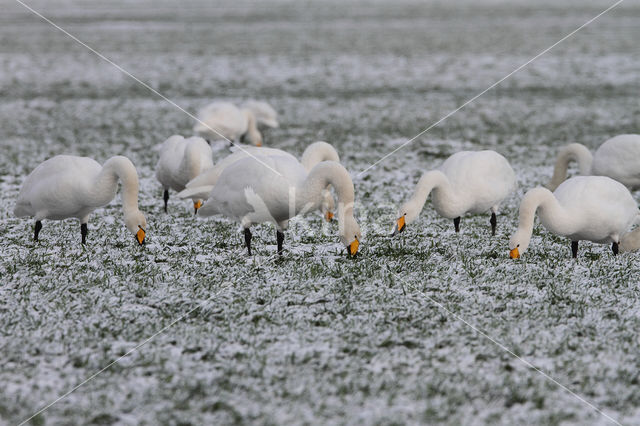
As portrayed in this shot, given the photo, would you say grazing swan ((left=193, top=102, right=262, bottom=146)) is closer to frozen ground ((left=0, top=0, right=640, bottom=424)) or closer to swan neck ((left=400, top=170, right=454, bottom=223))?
frozen ground ((left=0, top=0, right=640, bottom=424))

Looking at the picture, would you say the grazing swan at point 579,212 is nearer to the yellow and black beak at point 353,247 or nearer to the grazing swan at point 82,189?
the yellow and black beak at point 353,247

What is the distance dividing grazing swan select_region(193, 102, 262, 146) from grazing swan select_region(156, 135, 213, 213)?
4.25 meters

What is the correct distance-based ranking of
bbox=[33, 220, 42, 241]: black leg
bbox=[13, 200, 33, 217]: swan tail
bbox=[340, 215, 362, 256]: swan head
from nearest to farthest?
bbox=[340, 215, 362, 256]: swan head < bbox=[13, 200, 33, 217]: swan tail < bbox=[33, 220, 42, 241]: black leg

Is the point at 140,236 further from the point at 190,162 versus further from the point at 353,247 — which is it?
the point at 353,247

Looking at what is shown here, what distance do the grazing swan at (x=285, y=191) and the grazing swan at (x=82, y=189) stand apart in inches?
38.8

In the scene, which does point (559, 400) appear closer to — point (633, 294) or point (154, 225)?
point (633, 294)

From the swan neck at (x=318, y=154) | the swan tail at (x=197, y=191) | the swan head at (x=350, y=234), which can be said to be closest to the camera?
the swan head at (x=350, y=234)

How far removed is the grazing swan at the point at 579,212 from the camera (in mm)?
6574

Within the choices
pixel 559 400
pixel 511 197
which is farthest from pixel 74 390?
pixel 511 197

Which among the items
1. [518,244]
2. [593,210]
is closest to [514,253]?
[518,244]

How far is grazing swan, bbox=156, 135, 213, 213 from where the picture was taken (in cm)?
861

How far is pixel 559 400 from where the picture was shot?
439 centimetres

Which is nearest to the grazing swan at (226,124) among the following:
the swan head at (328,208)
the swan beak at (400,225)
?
the swan head at (328,208)

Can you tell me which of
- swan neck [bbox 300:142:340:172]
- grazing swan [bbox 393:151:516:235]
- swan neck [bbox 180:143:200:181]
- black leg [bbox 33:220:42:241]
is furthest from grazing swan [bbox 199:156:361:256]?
black leg [bbox 33:220:42:241]
